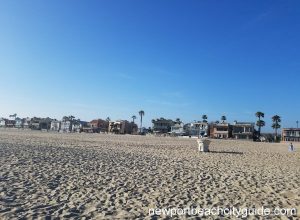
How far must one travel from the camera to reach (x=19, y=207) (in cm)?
692

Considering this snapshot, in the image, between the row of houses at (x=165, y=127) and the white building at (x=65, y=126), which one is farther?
the white building at (x=65, y=126)

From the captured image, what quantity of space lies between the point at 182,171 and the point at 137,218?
743 centimetres

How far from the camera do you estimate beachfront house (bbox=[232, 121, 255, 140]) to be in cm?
10738

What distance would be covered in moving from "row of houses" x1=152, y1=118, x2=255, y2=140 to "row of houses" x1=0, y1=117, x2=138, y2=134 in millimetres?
13355

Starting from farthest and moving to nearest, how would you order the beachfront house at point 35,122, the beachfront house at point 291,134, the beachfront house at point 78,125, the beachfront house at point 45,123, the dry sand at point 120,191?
the beachfront house at point 45,123, the beachfront house at point 35,122, the beachfront house at point 78,125, the beachfront house at point 291,134, the dry sand at point 120,191

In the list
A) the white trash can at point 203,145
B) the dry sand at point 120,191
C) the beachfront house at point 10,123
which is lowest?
the dry sand at point 120,191

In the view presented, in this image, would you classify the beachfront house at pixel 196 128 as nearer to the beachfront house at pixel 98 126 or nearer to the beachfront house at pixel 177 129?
the beachfront house at pixel 177 129

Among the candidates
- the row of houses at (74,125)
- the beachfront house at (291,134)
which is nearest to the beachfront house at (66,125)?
the row of houses at (74,125)

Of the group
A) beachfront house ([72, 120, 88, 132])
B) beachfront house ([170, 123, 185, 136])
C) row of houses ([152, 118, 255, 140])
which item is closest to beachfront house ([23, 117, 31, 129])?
beachfront house ([72, 120, 88, 132])

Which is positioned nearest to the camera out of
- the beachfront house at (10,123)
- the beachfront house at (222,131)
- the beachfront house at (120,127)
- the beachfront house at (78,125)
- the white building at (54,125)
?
the beachfront house at (222,131)

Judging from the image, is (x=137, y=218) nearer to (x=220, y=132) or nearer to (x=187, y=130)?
(x=220, y=132)

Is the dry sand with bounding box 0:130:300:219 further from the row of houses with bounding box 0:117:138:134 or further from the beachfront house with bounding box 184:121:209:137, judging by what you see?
the row of houses with bounding box 0:117:138:134

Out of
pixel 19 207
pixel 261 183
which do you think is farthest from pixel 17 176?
pixel 261 183

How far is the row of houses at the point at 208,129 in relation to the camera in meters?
109
